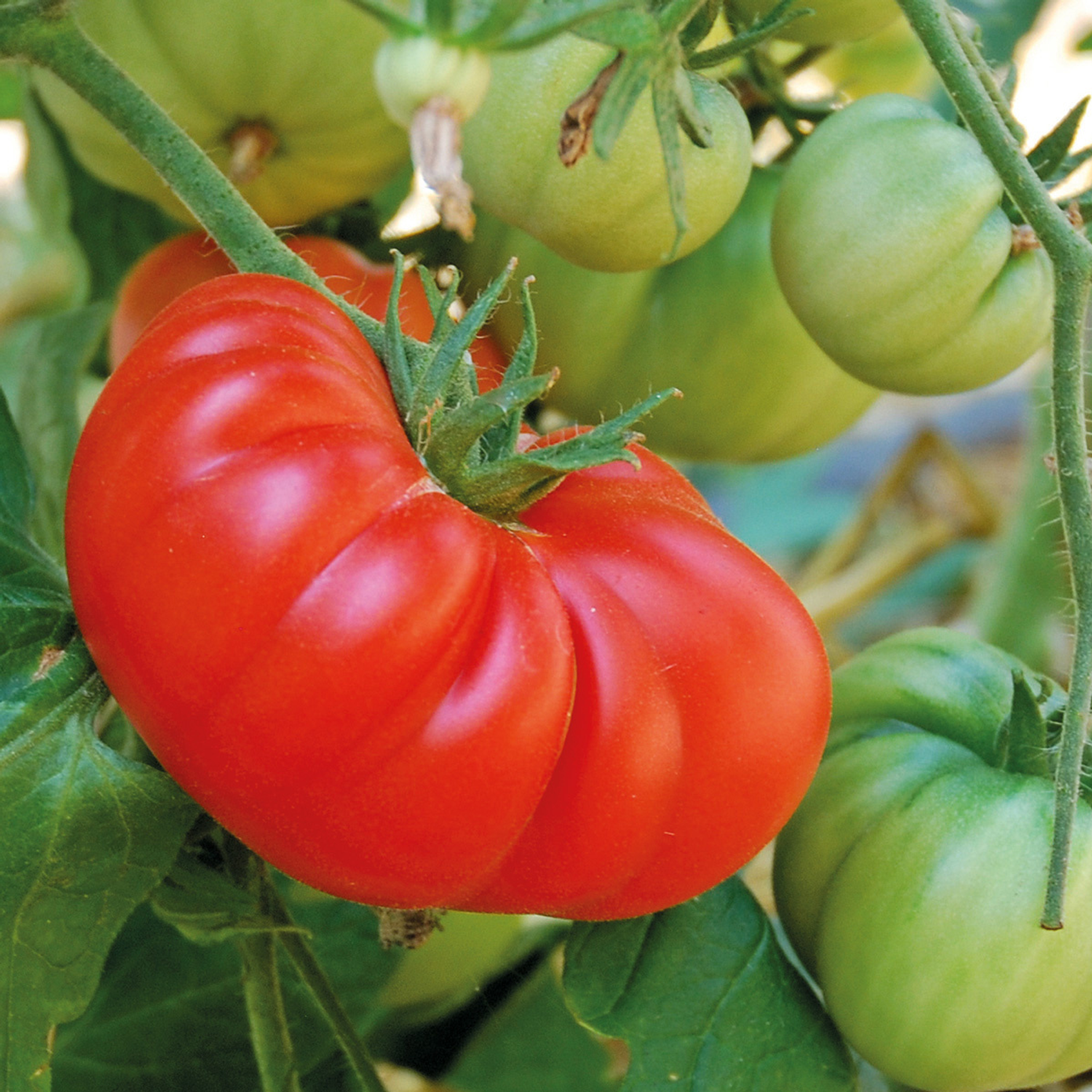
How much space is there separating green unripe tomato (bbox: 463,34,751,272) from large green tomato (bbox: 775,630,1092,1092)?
23cm

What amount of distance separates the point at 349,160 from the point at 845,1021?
45 centimetres

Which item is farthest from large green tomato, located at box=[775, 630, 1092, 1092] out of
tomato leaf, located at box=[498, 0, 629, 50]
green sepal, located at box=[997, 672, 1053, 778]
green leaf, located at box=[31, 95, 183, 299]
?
green leaf, located at box=[31, 95, 183, 299]

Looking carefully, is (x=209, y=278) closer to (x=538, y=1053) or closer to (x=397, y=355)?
(x=397, y=355)

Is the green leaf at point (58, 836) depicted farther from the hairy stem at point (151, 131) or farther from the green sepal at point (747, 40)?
the green sepal at point (747, 40)

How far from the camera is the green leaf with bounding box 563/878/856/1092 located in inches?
20.3

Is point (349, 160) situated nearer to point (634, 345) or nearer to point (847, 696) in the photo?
point (634, 345)

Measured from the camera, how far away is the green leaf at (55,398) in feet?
2.12

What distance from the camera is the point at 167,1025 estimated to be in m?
0.65

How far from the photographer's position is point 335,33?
0.57 metres

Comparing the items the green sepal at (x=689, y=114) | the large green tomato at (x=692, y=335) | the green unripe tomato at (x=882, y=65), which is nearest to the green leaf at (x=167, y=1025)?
the large green tomato at (x=692, y=335)

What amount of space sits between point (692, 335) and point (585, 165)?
192mm

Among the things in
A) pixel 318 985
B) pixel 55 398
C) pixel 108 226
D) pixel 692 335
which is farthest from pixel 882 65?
pixel 318 985

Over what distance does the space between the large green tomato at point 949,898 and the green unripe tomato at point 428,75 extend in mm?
347

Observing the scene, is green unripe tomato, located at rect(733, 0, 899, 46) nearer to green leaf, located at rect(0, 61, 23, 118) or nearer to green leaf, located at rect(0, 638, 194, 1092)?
green leaf, located at rect(0, 638, 194, 1092)
